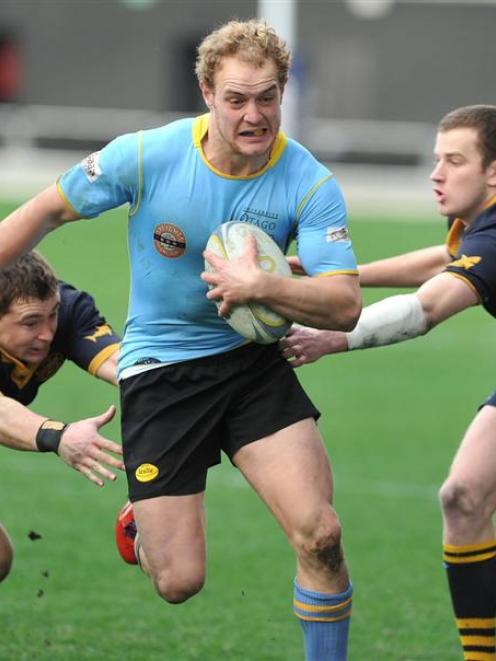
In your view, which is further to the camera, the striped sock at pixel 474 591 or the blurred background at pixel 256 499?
the blurred background at pixel 256 499

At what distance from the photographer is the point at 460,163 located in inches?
241

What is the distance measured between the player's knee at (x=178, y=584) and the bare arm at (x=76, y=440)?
0.47 meters

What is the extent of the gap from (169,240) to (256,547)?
11.4ft

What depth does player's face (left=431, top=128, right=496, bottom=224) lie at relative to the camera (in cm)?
609

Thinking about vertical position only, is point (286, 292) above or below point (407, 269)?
above

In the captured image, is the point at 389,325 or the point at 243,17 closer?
the point at 389,325

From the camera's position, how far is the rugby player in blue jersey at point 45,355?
5.59m

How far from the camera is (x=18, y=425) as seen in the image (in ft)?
18.9

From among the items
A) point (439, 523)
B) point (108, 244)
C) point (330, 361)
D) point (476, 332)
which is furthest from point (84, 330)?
point (108, 244)

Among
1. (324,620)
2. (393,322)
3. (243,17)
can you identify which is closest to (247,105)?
(393,322)

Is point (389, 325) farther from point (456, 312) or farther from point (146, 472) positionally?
point (146, 472)

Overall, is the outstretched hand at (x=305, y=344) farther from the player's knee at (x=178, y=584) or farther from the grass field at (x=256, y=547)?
the grass field at (x=256, y=547)

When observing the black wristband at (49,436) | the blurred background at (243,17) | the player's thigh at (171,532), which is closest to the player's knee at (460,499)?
the player's thigh at (171,532)

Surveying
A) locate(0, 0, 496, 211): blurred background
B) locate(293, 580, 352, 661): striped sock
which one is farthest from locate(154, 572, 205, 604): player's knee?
locate(0, 0, 496, 211): blurred background
